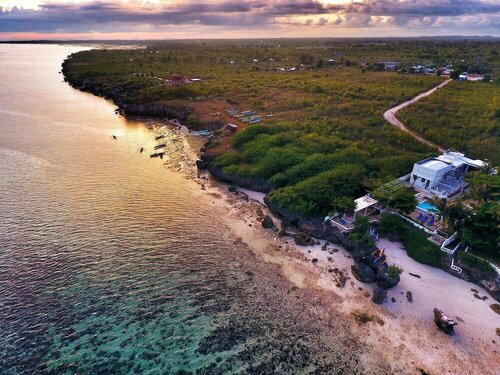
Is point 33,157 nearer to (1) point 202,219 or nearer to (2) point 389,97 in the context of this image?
(1) point 202,219

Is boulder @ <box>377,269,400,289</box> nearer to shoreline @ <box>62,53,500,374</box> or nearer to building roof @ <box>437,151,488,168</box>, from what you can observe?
shoreline @ <box>62,53,500,374</box>

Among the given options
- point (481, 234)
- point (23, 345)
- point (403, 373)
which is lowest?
point (403, 373)

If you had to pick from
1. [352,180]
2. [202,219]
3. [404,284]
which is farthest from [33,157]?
[404,284]

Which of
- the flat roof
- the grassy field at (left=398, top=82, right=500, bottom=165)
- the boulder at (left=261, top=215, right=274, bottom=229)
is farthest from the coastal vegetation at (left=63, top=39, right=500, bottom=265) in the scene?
the flat roof

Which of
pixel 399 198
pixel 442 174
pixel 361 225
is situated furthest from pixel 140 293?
pixel 442 174

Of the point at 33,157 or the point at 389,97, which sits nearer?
the point at 33,157

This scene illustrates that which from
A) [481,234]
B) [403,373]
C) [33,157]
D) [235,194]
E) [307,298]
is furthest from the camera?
[33,157]
